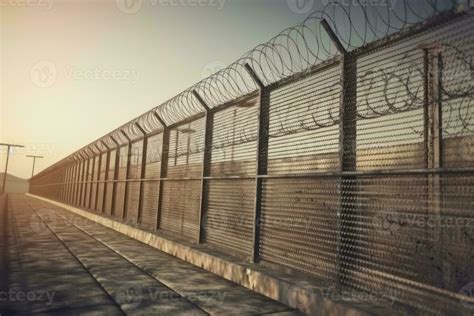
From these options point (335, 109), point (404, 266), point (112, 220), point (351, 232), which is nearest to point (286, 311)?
point (351, 232)

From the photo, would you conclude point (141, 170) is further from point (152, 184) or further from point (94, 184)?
point (94, 184)

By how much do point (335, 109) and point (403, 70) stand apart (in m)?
0.78

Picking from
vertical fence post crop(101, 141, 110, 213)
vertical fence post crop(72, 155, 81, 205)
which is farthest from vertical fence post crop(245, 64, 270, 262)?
vertical fence post crop(72, 155, 81, 205)

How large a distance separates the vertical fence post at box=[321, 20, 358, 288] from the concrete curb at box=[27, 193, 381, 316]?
29cm

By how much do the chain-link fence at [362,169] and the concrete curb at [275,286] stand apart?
0.21 m

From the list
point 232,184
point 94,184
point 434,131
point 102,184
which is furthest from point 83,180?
point 434,131

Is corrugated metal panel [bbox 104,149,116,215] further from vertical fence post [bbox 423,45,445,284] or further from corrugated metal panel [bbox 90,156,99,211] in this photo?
vertical fence post [bbox 423,45,445,284]

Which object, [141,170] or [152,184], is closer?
[152,184]

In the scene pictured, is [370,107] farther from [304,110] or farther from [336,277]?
[336,277]

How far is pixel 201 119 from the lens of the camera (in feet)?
22.0

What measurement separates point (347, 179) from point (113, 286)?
2837 mm

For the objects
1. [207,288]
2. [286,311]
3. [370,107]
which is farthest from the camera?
[207,288]

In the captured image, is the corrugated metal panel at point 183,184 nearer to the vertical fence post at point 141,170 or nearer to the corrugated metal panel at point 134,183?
the vertical fence post at point 141,170

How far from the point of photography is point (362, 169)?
343 centimetres
